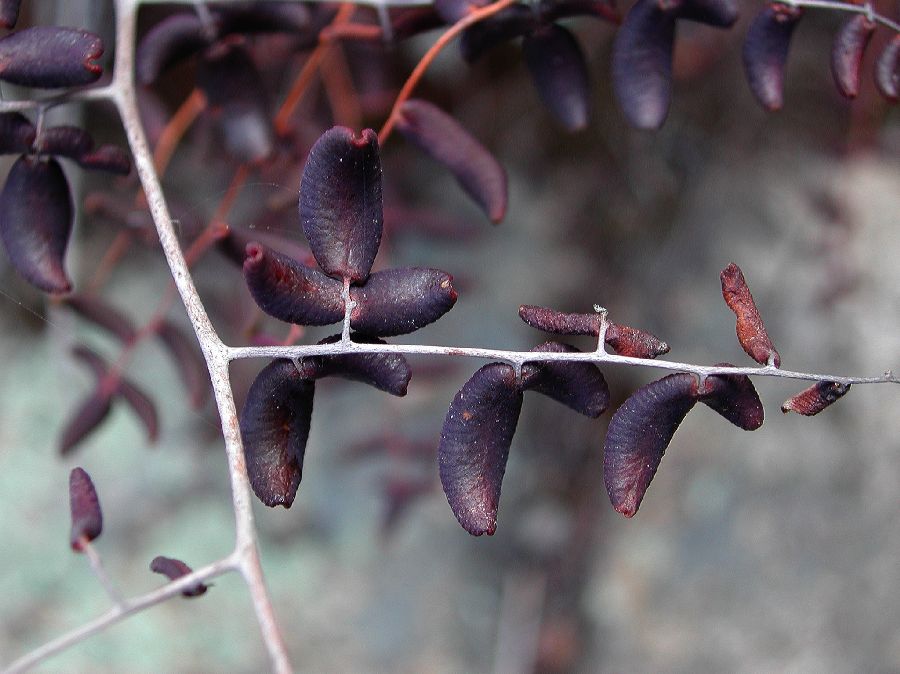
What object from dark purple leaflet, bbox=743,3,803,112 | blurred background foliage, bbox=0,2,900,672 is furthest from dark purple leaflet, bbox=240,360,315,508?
blurred background foliage, bbox=0,2,900,672

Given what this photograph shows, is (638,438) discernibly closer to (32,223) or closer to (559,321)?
(559,321)

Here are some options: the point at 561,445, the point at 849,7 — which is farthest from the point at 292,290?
the point at 561,445

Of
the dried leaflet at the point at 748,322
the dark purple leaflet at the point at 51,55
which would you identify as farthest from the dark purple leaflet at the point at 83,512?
the dried leaflet at the point at 748,322

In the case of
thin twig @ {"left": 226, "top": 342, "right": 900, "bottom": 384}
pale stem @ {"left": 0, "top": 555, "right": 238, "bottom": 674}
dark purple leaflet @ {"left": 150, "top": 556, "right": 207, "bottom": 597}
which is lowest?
dark purple leaflet @ {"left": 150, "top": 556, "right": 207, "bottom": 597}

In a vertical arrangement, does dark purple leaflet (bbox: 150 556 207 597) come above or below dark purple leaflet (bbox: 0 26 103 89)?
below

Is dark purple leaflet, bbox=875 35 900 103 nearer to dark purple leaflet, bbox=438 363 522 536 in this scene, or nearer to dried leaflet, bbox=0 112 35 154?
dark purple leaflet, bbox=438 363 522 536

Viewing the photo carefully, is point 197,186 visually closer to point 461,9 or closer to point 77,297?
point 77,297

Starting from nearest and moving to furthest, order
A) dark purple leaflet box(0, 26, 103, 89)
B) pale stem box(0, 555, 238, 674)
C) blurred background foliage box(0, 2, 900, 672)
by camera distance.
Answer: pale stem box(0, 555, 238, 674) → dark purple leaflet box(0, 26, 103, 89) → blurred background foliage box(0, 2, 900, 672)
